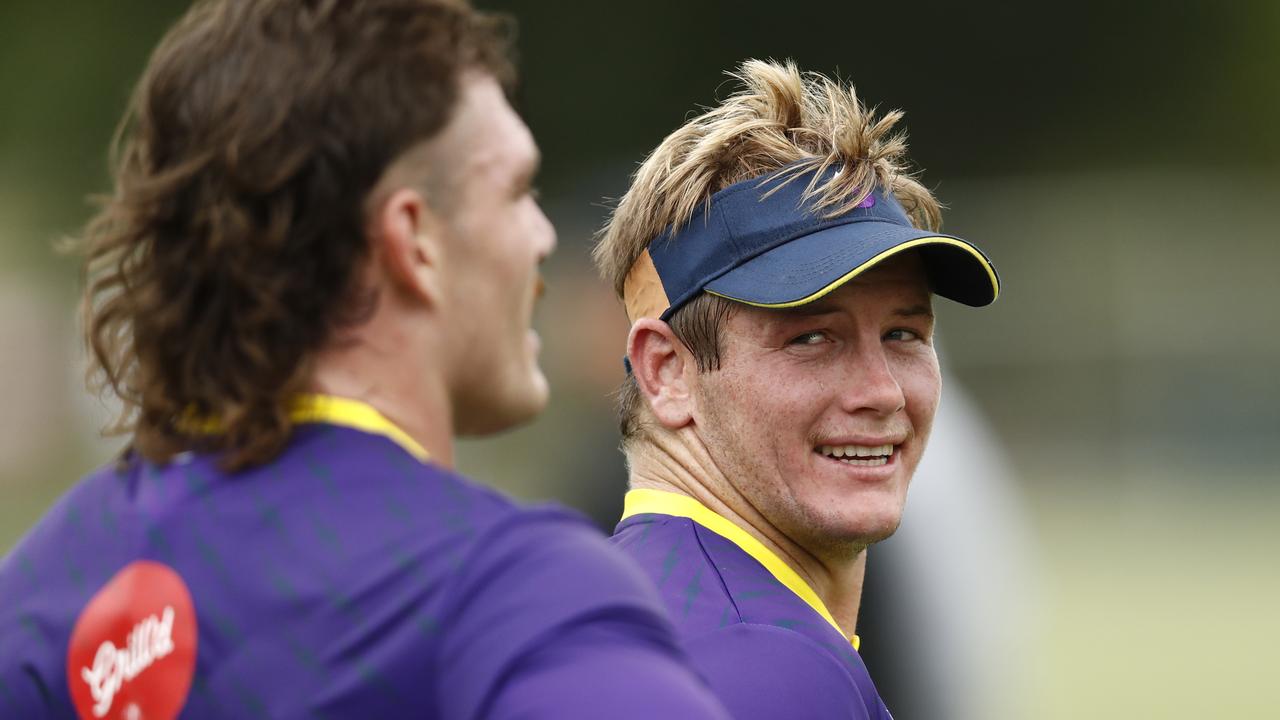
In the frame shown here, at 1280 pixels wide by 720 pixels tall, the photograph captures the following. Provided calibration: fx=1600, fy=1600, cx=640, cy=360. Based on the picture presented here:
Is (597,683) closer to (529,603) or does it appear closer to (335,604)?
(529,603)

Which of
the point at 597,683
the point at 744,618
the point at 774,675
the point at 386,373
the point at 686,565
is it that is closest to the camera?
the point at 597,683

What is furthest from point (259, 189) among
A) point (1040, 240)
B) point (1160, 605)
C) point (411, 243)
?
point (1040, 240)

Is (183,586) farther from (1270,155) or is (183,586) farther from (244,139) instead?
(1270,155)

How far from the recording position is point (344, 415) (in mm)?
1513

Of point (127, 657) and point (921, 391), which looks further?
point (921, 391)

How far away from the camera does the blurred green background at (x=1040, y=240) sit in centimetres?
1298

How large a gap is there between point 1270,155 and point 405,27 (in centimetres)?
1608

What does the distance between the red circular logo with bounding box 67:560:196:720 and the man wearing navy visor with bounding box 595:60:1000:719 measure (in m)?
1.02

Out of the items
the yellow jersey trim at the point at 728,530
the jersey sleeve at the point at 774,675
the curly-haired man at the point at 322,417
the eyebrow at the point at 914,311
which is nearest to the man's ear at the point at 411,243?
the curly-haired man at the point at 322,417

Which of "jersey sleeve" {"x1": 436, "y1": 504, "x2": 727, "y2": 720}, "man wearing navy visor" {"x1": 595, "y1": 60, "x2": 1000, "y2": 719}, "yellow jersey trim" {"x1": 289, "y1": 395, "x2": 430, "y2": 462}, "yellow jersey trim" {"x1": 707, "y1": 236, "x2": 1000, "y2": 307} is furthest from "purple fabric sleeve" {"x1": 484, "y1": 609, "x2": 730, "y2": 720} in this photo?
"yellow jersey trim" {"x1": 707, "y1": 236, "x2": 1000, "y2": 307}

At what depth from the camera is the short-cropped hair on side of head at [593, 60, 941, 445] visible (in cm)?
259

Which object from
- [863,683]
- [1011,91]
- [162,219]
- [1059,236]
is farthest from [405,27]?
[1011,91]

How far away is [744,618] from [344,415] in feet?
2.83

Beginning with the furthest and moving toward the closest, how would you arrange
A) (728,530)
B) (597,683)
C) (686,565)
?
(728,530) < (686,565) < (597,683)
